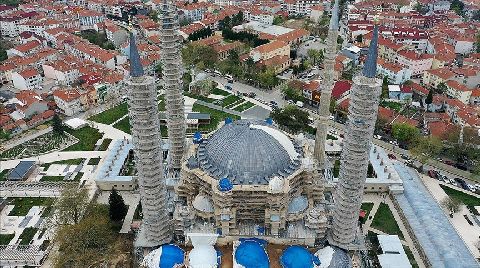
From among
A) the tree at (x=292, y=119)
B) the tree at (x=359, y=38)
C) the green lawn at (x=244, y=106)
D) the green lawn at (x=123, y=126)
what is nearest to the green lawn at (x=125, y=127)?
the green lawn at (x=123, y=126)

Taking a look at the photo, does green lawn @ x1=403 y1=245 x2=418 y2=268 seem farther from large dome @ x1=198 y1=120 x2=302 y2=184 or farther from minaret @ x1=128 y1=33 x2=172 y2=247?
minaret @ x1=128 y1=33 x2=172 y2=247

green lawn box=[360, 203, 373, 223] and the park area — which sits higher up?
the park area

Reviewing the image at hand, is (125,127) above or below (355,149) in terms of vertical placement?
below

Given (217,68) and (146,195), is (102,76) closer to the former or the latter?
(217,68)

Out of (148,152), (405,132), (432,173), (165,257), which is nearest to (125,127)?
(148,152)

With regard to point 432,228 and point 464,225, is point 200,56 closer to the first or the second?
point 432,228

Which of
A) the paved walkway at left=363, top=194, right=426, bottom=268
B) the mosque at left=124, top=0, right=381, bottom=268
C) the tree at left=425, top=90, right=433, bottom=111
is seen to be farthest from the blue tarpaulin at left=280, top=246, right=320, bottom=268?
the tree at left=425, top=90, right=433, bottom=111

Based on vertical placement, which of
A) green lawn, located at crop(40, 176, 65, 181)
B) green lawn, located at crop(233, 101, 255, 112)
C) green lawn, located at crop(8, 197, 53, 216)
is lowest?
green lawn, located at crop(8, 197, 53, 216)
